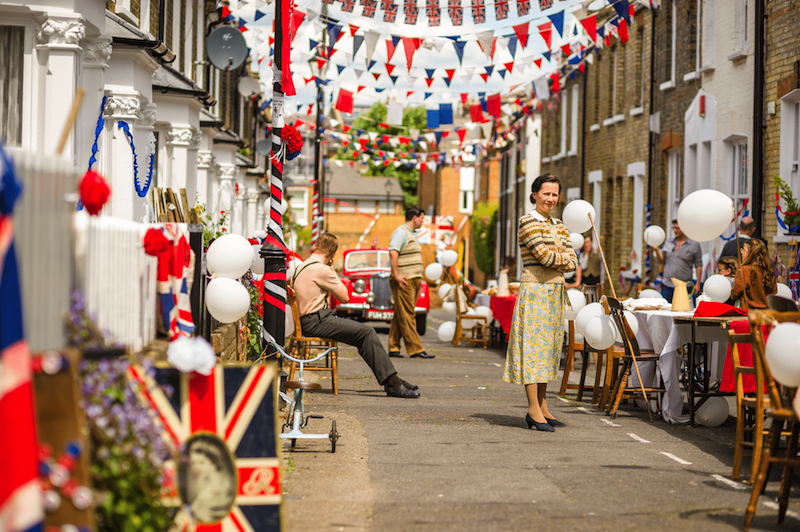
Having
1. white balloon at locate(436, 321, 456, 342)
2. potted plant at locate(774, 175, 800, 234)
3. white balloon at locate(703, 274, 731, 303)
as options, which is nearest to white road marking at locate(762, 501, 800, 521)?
white balloon at locate(703, 274, 731, 303)

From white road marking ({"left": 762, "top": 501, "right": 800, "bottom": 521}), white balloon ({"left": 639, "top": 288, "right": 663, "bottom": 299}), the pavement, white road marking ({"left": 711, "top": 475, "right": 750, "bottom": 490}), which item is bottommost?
the pavement

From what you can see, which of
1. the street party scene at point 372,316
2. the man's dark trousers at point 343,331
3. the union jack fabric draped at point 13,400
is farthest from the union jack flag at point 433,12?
the union jack fabric draped at point 13,400

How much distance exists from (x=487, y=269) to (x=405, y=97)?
2792 centimetres

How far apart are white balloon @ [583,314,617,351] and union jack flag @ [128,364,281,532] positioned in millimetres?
5417

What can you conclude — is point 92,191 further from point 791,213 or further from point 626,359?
point 791,213

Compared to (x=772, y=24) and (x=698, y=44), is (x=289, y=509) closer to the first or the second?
(x=772, y=24)

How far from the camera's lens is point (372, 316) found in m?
19.8

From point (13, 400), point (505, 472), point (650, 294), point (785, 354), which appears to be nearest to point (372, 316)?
point (650, 294)

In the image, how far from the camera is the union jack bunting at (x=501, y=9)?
14.3m

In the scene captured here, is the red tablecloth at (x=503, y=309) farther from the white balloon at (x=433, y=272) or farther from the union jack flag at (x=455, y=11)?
the union jack flag at (x=455, y=11)

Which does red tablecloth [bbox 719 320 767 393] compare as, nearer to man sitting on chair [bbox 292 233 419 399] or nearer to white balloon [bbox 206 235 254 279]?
man sitting on chair [bbox 292 233 419 399]

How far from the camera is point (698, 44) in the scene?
62.2ft

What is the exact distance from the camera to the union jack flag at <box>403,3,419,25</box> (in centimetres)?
1477

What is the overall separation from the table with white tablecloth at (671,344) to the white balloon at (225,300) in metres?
4.02
